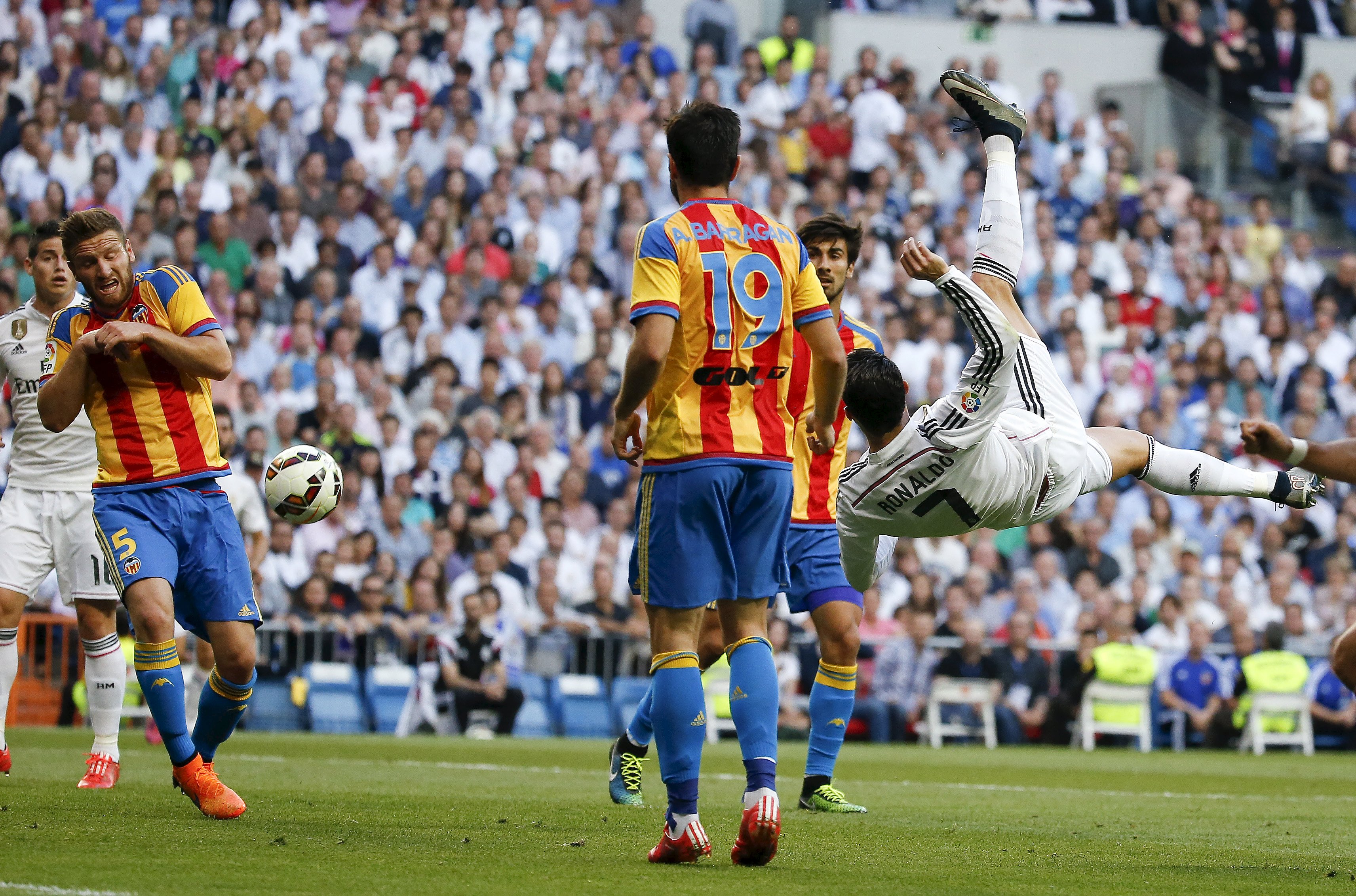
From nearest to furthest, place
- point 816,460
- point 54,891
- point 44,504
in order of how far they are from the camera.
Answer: point 54,891, point 816,460, point 44,504

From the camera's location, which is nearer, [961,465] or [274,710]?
[961,465]

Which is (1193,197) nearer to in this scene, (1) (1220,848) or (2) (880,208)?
(2) (880,208)

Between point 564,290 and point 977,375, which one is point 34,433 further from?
point 564,290

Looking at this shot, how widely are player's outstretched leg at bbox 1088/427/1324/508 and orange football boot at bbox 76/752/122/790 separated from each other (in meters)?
5.06

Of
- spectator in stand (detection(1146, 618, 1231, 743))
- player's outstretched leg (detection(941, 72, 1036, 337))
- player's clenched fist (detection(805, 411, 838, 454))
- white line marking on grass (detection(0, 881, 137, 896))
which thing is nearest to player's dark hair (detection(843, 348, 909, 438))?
player's clenched fist (detection(805, 411, 838, 454))

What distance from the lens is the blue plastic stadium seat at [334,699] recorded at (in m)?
15.7

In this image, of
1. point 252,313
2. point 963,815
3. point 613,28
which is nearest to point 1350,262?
point 613,28

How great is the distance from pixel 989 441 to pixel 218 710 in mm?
3547

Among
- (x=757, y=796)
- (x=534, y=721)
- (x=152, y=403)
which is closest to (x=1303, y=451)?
(x=757, y=796)

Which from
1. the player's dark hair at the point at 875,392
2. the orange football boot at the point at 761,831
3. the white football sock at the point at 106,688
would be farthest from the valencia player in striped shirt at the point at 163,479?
the player's dark hair at the point at 875,392

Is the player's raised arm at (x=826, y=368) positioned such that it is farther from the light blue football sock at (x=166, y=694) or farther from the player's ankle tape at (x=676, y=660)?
the light blue football sock at (x=166, y=694)

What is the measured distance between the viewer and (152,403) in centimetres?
725

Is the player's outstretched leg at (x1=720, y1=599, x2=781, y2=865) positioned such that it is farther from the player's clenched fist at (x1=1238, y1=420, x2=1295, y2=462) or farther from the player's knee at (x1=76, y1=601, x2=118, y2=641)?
the player's knee at (x1=76, y1=601, x2=118, y2=641)

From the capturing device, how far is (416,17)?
838 inches
